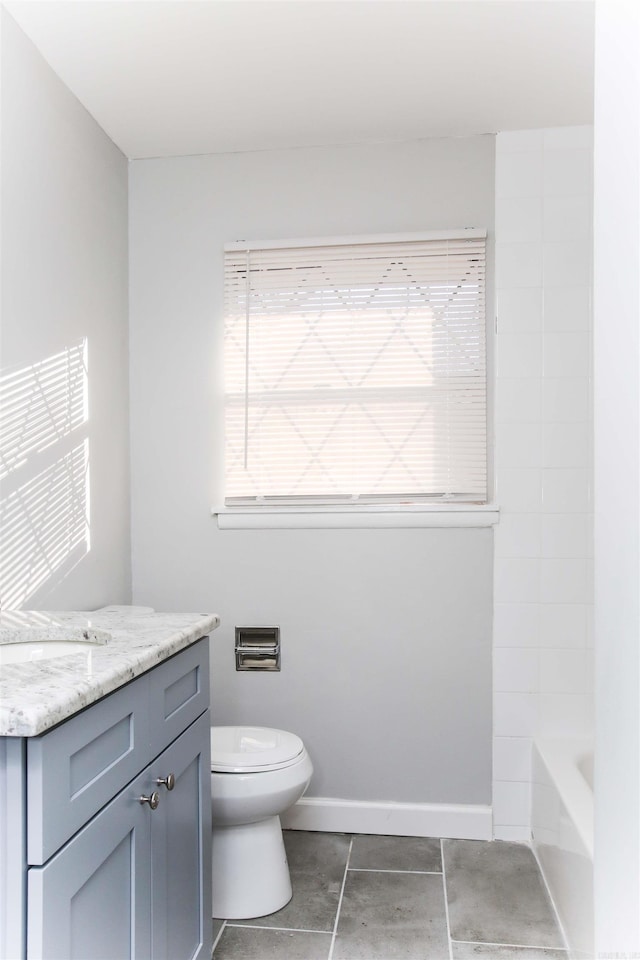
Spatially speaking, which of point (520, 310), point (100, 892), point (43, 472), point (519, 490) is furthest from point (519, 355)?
point (100, 892)

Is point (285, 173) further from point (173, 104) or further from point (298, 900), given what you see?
point (298, 900)

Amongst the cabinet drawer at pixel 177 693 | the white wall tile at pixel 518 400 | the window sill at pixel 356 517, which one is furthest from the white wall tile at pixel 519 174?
the cabinet drawer at pixel 177 693

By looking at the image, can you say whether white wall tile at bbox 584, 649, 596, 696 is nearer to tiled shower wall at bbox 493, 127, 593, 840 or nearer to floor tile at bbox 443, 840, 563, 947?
tiled shower wall at bbox 493, 127, 593, 840

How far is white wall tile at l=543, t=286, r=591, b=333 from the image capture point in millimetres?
2631

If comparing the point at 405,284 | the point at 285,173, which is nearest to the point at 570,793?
the point at 405,284

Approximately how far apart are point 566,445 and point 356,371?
0.79 m

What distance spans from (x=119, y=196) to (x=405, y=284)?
111cm

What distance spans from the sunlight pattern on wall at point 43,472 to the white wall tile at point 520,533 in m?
1.44

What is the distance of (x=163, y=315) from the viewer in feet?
9.29

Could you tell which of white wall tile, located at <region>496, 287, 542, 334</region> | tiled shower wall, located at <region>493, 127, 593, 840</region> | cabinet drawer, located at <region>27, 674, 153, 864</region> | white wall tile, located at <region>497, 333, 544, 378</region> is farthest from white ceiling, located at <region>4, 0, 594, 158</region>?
cabinet drawer, located at <region>27, 674, 153, 864</region>

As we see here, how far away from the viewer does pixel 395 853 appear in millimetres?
2521

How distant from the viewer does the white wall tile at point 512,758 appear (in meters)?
2.63

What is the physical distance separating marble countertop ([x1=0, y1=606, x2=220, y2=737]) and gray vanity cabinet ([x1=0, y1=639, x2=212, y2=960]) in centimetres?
4

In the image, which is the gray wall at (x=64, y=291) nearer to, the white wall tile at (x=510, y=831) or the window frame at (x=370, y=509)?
the window frame at (x=370, y=509)
